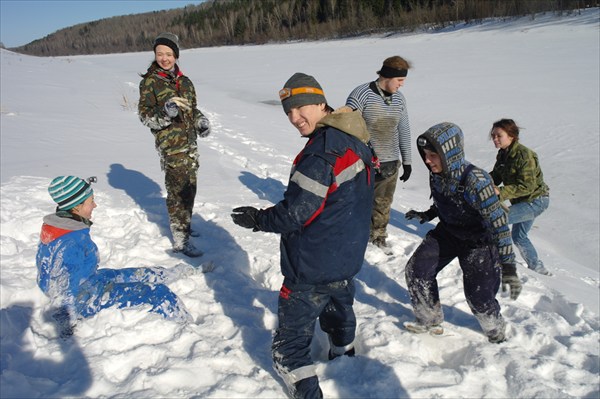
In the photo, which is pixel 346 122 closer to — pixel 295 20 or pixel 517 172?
pixel 517 172

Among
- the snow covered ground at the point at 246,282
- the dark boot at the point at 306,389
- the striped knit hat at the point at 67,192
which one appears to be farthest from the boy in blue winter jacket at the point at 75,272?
the dark boot at the point at 306,389

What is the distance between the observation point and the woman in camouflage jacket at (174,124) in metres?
3.75

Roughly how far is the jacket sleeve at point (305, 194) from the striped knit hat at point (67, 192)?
1.48 meters

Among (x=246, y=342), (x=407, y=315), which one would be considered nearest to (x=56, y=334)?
(x=246, y=342)

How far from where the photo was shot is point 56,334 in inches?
111

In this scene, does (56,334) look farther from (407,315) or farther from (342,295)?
(407,315)

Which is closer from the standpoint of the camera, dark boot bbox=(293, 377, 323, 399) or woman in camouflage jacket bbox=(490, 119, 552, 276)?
dark boot bbox=(293, 377, 323, 399)

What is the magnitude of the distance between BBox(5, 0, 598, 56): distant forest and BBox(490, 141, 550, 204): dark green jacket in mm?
25923

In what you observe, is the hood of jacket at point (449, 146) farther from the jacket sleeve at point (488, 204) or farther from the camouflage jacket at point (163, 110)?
the camouflage jacket at point (163, 110)

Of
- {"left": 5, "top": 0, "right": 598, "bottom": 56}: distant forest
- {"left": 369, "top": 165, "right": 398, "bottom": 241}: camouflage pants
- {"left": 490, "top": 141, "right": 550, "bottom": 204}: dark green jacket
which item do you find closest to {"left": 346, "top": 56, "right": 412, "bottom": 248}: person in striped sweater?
{"left": 369, "top": 165, "right": 398, "bottom": 241}: camouflage pants

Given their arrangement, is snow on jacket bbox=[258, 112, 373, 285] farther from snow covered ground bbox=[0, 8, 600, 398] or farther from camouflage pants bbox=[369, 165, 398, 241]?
camouflage pants bbox=[369, 165, 398, 241]

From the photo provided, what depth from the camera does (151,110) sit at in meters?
3.78

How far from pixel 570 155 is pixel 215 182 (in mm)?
6169

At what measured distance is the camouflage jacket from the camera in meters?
3.76
